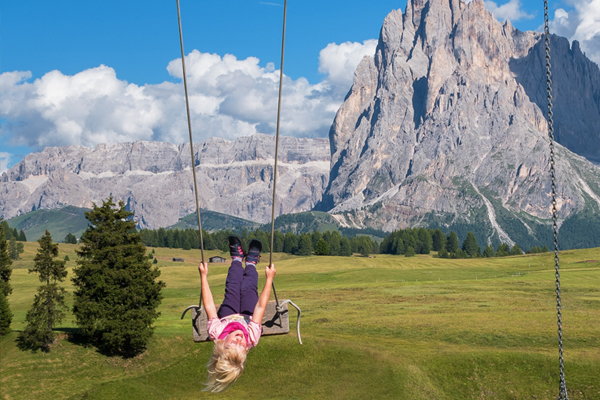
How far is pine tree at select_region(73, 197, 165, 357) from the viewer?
4866cm

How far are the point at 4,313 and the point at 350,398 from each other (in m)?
32.5

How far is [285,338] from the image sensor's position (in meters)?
50.9

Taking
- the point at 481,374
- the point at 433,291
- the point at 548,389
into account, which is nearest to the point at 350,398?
the point at 481,374

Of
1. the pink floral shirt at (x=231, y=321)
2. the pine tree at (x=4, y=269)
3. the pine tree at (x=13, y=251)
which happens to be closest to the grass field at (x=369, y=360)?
the pine tree at (x=4, y=269)

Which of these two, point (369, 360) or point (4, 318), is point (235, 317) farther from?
point (4, 318)

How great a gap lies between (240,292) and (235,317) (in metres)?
1.70

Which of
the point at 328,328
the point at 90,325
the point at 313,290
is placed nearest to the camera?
the point at 90,325

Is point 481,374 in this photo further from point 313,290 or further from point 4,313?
point 313,290

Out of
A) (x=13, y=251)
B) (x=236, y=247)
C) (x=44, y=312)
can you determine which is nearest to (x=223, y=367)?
(x=236, y=247)

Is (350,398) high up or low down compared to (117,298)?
down

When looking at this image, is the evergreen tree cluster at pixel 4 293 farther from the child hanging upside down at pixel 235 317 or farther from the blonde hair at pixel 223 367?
the blonde hair at pixel 223 367

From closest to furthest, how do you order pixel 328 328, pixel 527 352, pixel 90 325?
pixel 527 352 → pixel 90 325 → pixel 328 328

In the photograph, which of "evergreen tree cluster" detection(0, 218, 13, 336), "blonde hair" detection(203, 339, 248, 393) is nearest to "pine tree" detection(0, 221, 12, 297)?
"evergreen tree cluster" detection(0, 218, 13, 336)

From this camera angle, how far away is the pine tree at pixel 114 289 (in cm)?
4866
